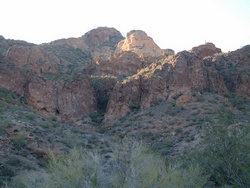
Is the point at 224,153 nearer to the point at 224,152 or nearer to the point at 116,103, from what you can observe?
the point at 224,152

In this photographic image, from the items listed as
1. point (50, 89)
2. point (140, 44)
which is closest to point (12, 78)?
point (50, 89)

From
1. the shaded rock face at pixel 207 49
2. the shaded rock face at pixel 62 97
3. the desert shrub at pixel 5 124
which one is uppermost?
the shaded rock face at pixel 207 49

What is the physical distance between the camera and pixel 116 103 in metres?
45.6

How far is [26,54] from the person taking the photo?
5609 cm

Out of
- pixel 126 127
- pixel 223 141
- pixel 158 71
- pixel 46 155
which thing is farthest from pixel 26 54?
pixel 223 141

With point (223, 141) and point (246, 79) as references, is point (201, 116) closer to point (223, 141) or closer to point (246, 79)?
point (246, 79)

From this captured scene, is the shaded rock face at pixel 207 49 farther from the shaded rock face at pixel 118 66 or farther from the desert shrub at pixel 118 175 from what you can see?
the desert shrub at pixel 118 175

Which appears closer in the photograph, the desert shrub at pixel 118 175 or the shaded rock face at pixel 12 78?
the desert shrub at pixel 118 175

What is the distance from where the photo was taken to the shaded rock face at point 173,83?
43781mm

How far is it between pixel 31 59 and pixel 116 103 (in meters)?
17.0

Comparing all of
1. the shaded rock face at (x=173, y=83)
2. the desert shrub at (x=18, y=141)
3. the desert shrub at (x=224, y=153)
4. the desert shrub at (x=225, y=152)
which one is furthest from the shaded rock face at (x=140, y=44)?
the desert shrub at (x=225, y=152)

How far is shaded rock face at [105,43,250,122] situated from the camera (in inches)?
1724

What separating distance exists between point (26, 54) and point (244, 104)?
1186 inches

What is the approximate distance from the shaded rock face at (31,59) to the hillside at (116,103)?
0.48 ft
